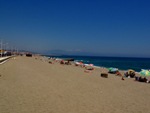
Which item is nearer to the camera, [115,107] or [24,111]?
[24,111]

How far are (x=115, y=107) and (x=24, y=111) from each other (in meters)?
3.33

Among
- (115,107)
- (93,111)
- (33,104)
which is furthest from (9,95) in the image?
(115,107)

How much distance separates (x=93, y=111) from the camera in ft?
20.7

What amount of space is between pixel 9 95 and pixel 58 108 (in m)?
2.64

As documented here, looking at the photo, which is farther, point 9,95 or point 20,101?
point 9,95

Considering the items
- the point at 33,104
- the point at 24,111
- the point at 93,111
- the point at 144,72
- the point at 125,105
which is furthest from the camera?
the point at 144,72

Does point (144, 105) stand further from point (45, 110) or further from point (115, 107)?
point (45, 110)

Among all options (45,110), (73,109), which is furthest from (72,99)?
(45,110)

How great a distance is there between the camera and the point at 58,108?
6430 millimetres

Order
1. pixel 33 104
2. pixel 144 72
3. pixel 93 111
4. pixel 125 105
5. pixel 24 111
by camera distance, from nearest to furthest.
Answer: pixel 24 111, pixel 93 111, pixel 33 104, pixel 125 105, pixel 144 72

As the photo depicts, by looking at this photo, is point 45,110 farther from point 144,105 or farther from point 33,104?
point 144,105

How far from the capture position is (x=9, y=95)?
7.89 meters

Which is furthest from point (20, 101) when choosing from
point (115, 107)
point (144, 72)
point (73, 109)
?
point (144, 72)

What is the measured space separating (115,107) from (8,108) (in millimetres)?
3813
